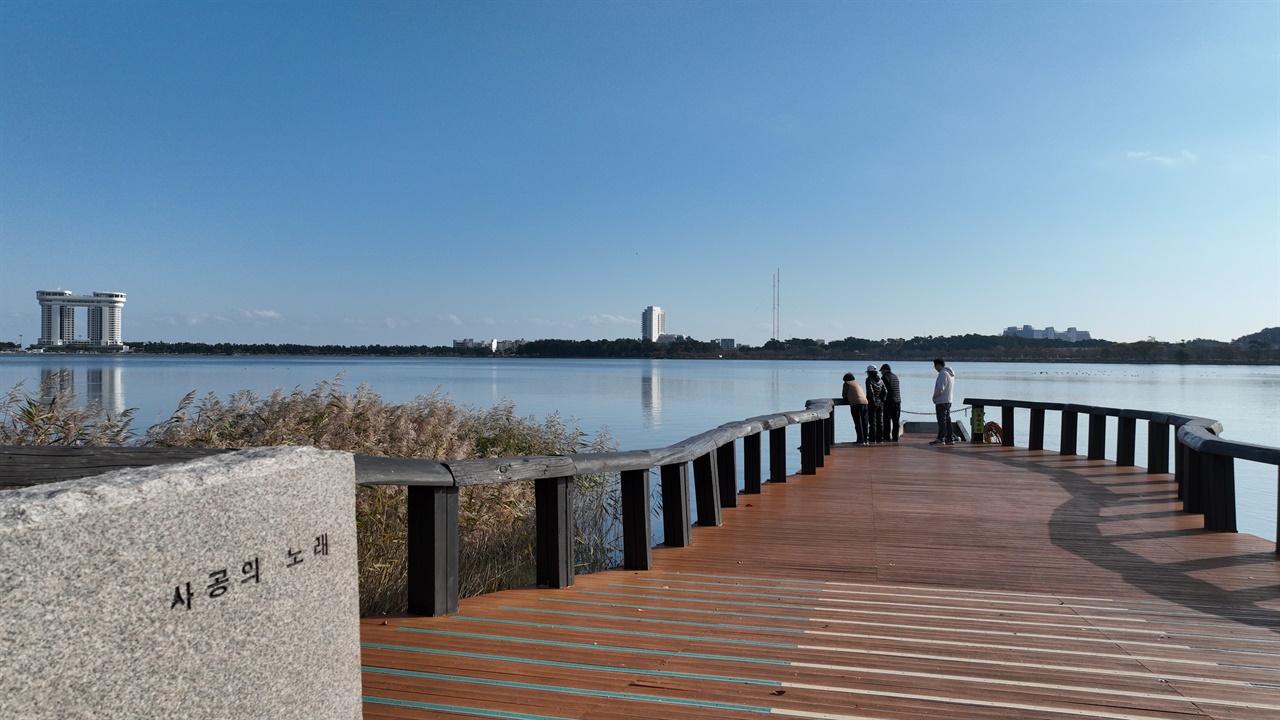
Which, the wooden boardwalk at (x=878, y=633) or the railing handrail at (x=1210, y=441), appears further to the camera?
the railing handrail at (x=1210, y=441)

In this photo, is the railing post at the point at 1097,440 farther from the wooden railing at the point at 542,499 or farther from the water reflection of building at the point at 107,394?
the water reflection of building at the point at 107,394

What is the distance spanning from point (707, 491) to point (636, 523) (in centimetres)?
186

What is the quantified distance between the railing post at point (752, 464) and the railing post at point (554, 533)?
467 cm

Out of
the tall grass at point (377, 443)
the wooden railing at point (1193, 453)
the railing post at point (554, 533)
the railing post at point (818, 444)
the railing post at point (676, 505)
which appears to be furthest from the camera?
the railing post at point (818, 444)

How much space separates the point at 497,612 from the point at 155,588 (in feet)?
9.39

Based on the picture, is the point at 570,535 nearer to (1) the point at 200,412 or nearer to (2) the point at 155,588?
(2) the point at 155,588

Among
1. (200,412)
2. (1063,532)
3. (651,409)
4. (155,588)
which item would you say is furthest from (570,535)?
(651,409)

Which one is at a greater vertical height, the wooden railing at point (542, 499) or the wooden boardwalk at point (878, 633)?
the wooden railing at point (542, 499)

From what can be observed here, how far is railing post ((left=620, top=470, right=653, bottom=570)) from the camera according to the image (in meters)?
5.74

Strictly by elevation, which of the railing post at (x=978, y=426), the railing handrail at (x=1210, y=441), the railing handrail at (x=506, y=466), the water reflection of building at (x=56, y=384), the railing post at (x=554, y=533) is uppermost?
the water reflection of building at (x=56, y=384)

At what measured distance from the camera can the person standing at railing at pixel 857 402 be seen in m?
15.8

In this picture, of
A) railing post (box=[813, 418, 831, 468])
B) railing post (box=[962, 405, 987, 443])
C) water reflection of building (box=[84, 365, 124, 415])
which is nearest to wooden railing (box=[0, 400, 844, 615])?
railing post (box=[813, 418, 831, 468])

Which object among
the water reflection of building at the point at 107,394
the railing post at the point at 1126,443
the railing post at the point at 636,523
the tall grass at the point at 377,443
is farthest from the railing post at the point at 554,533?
the railing post at the point at 1126,443

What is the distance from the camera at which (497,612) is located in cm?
432
